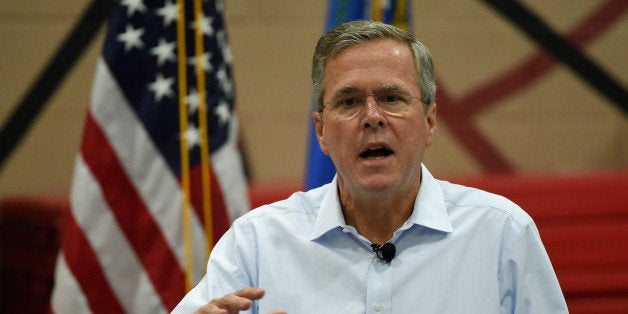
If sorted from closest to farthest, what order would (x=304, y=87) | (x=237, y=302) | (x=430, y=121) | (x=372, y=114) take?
(x=237, y=302) → (x=372, y=114) → (x=430, y=121) → (x=304, y=87)

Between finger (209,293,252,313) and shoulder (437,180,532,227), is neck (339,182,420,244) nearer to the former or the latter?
shoulder (437,180,532,227)

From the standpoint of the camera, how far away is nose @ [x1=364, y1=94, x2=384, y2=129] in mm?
1314

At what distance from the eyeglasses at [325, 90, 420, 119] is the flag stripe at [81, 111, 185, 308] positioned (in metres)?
1.02

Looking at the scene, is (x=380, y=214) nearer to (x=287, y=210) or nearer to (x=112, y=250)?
(x=287, y=210)

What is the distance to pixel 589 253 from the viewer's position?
110 inches

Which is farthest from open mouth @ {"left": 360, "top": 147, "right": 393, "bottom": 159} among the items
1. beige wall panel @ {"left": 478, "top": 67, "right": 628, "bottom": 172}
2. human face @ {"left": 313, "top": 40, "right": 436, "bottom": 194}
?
beige wall panel @ {"left": 478, "top": 67, "right": 628, "bottom": 172}

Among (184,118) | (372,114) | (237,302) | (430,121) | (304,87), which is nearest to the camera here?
(237,302)

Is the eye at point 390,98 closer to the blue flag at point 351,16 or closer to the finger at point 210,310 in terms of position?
the finger at point 210,310

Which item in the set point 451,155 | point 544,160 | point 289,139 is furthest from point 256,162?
point 544,160

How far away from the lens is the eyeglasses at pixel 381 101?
1.33 m

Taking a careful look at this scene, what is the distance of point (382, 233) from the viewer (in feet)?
4.56

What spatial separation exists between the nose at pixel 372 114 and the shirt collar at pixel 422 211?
0.52 feet

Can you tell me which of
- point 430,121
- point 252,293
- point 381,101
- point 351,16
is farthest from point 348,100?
point 351,16

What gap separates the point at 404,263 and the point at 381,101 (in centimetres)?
27
